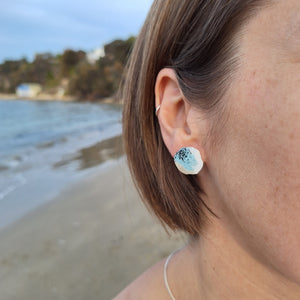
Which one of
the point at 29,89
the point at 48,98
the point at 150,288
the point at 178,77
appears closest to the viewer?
the point at 178,77

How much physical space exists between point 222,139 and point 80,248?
113 inches

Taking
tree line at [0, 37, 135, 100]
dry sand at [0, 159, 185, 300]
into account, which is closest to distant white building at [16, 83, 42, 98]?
tree line at [0, 37, 135, 100]

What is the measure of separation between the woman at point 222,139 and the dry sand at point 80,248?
651 millimetres

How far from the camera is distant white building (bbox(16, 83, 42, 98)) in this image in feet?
274

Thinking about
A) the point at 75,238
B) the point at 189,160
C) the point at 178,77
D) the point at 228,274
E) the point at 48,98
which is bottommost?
the point at 48,98

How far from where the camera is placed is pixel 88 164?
25.0 feet

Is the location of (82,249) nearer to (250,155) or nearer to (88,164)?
(250,155)

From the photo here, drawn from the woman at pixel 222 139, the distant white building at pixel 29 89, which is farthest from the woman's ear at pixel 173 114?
the distant white building at pixel 29 89

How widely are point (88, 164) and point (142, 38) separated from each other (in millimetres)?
6630

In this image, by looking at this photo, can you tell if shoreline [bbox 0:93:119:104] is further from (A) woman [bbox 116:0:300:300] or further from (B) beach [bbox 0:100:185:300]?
(A) woman [bbox 116:0:300:300]

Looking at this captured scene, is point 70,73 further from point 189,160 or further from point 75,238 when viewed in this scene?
point 189,160

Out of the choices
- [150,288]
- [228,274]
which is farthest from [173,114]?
[150,288]

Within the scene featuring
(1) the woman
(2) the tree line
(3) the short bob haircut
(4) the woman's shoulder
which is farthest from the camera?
(2) the tree line

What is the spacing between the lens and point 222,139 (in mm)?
934
